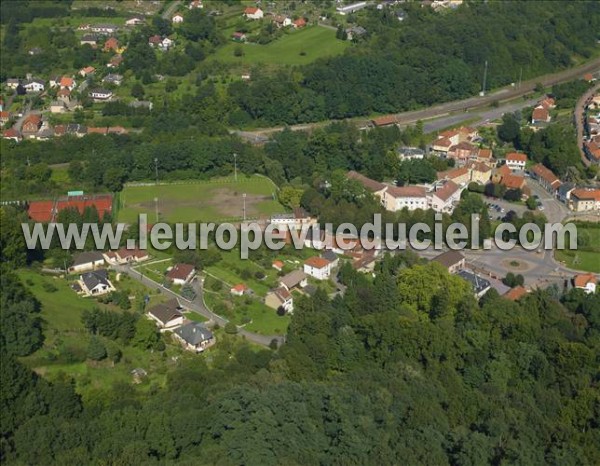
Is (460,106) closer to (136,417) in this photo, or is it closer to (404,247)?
(404,247)

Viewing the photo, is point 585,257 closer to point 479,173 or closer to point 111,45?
point 479,173

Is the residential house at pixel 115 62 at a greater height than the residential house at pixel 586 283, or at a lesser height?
greater

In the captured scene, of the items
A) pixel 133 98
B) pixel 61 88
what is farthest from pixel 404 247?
pixel 61 88

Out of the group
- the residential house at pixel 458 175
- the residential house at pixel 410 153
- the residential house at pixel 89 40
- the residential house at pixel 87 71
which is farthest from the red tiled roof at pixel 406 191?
the residential house at pixel 89 40

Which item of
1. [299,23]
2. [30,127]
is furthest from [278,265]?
[299,23]

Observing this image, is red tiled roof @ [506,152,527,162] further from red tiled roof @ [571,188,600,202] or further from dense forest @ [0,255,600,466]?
dense forest @ [0,255,600,466]

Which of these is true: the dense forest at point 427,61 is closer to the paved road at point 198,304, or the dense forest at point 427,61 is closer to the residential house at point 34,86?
the residential house at point 34,86
